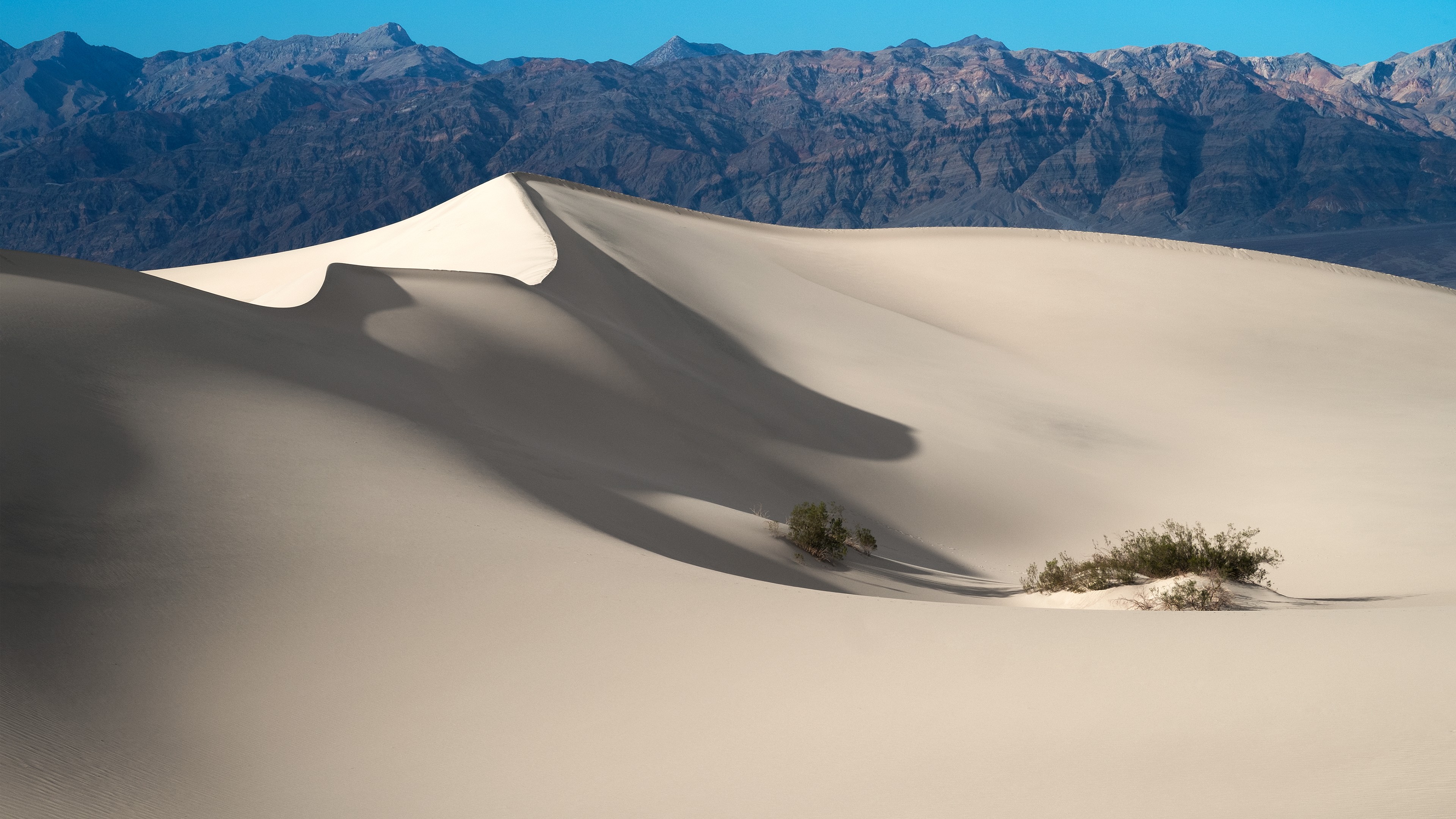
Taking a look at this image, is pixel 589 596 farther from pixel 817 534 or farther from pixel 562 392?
pixel 562 392

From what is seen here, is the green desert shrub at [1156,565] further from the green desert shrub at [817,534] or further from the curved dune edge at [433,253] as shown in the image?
the curved dune edge at [433,253]

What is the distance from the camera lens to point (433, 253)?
20.7 metres

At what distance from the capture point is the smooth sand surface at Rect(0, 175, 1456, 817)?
3752 mm

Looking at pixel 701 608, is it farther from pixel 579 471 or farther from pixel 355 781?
pixel 579 471

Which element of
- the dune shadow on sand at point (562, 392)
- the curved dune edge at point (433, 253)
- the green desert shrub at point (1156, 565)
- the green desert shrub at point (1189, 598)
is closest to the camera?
the green desert shrub at point (1189, 598)

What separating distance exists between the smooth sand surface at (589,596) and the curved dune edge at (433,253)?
344cm

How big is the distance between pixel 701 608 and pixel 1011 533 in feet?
22.6

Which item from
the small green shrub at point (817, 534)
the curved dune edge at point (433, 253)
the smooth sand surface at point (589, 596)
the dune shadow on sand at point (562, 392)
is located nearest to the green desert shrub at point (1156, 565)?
the smooth sand surface at point (589, 596)

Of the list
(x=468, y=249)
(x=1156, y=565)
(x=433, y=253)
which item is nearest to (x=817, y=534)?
(x=1156, y=565)

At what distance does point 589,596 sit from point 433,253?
16503mm

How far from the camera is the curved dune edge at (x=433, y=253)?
17.2 metres

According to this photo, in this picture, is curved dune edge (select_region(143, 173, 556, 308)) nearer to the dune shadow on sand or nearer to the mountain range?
the dune shadow on sand

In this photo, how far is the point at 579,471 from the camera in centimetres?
860

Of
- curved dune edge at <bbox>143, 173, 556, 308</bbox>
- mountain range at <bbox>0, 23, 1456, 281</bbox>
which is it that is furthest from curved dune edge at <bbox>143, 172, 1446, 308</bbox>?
mountain range at <bbox>0, 23, 1456, 281</bbox>
